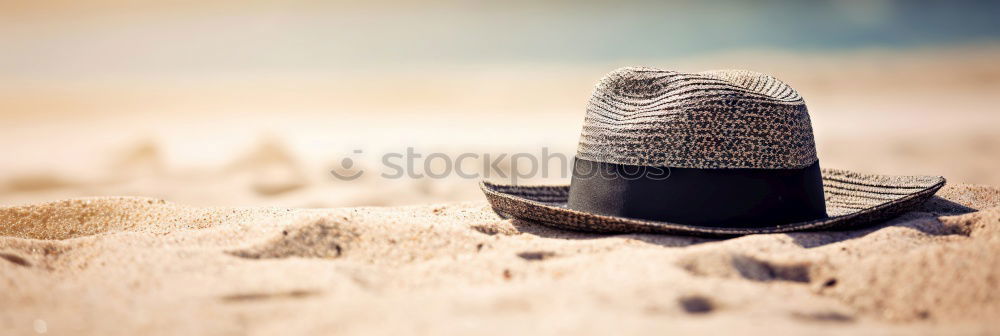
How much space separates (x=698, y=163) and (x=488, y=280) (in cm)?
104

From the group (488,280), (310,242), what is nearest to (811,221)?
(488,280)

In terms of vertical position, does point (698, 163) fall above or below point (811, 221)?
above

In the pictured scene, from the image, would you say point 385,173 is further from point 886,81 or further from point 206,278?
point 886,81

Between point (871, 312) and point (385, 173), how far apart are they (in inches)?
242

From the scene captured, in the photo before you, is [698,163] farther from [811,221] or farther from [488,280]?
[488,280]

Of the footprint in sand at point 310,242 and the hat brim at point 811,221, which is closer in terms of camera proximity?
the footprint in sand at point 310,242

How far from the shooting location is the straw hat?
115 inches

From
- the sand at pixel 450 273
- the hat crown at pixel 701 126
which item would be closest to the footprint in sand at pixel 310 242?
the sand at pixel 450 273

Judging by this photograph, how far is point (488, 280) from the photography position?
93.1 inches

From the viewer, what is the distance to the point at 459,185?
6.36 m

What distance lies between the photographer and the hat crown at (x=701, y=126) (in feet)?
9.59

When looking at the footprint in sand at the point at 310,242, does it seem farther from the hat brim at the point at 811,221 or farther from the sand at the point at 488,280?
the hat brim at the point at 811,221

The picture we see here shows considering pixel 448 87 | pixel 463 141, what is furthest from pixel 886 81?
pixel 463 141

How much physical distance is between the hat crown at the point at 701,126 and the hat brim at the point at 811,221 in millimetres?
247
